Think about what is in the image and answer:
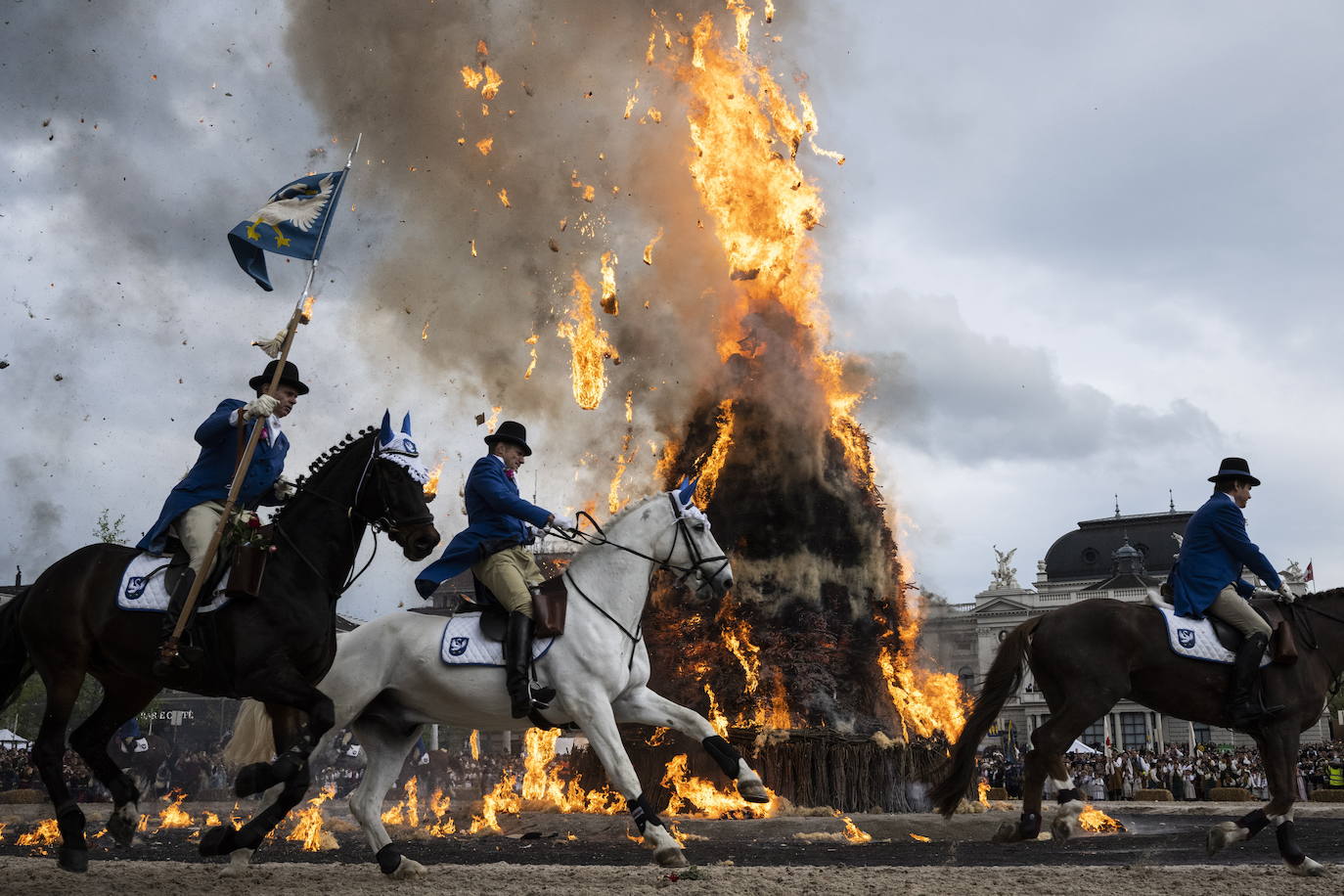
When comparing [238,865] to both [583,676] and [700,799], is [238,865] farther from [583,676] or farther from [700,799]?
[700,799]

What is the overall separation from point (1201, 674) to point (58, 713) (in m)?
10.1

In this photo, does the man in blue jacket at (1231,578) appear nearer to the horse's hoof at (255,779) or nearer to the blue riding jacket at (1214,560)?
the blue riding jacket at (1214,560)

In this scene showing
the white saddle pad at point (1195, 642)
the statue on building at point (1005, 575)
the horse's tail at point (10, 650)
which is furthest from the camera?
the statue on building at point (1005, 575)

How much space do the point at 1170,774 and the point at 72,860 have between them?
43.7m

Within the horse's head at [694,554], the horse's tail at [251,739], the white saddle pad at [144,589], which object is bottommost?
the horse's tail at [251,739]

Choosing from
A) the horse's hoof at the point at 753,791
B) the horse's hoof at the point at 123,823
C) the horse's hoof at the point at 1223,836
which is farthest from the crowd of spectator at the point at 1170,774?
the horse's hoof at the point at 123,823

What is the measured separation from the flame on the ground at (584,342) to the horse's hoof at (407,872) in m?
19.0

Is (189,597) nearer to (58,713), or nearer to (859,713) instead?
(58,713)

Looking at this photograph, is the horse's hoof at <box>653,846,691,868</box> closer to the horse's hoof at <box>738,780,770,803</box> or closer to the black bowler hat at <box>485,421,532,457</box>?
the horse's hoof at <box>738,780,770,803</box>

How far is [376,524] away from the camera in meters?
Answer: 9.00

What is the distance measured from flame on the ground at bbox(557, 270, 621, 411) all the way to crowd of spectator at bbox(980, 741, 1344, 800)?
17963mm

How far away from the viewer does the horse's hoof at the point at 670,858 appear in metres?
8.96

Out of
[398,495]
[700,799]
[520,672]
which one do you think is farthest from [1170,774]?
[398,495]

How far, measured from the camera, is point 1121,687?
35.7 ft
